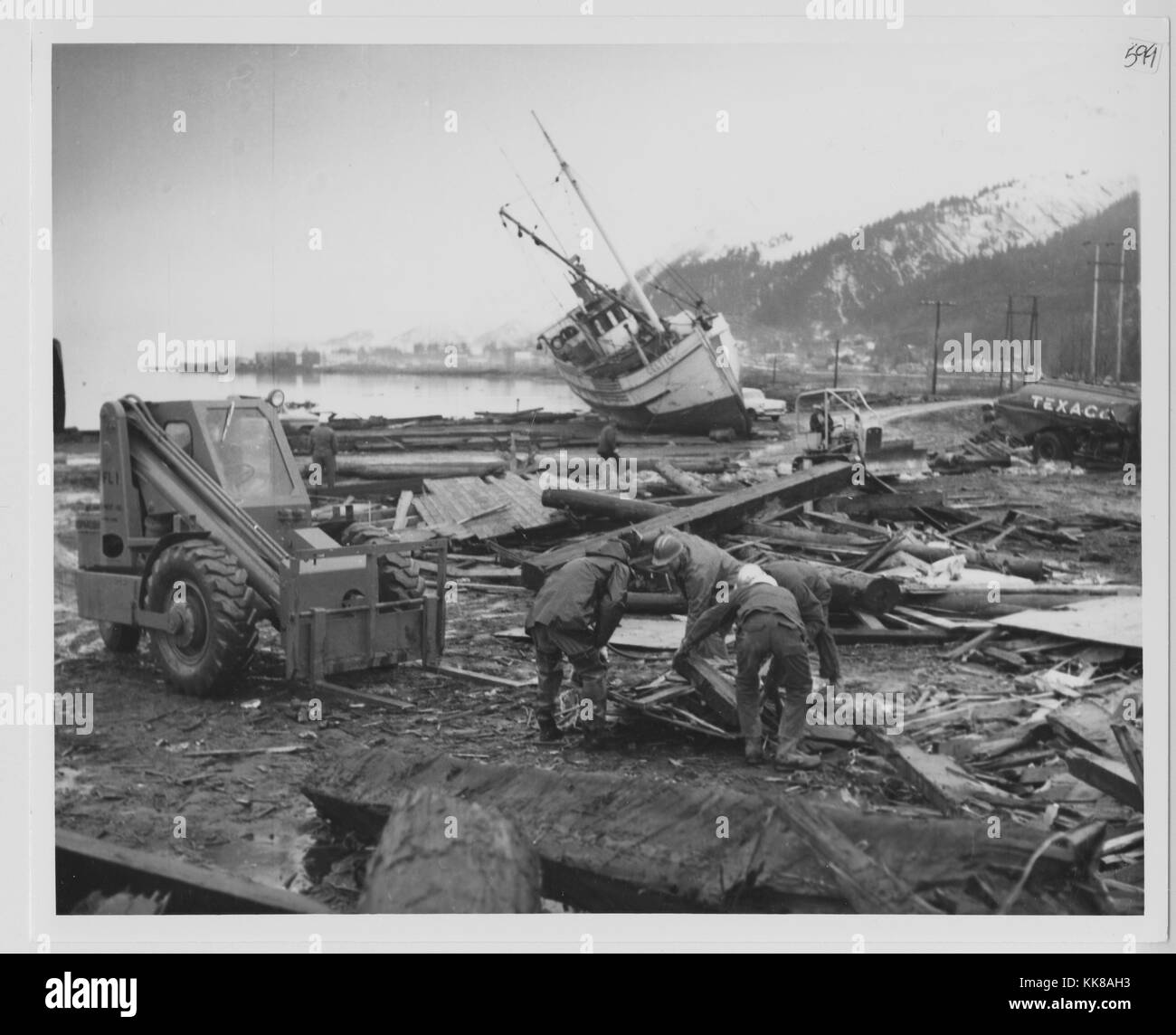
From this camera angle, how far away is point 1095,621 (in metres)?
6.51

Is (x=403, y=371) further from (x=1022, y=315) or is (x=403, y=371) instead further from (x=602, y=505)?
(x=1022, y=315)

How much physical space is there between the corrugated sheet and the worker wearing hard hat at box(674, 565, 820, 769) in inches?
71.3

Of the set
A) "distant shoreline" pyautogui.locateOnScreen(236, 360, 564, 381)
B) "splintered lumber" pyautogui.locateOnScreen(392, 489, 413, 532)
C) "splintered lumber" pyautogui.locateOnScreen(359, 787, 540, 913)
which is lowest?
"splintered lumber" pyautogui.locateOnScreen(359, 787, 540, 913)

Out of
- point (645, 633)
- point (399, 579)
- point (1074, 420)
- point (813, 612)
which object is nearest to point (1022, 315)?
point (1074, 420)

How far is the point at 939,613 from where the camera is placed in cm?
685

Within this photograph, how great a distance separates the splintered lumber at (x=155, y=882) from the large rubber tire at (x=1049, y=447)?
4902 mm

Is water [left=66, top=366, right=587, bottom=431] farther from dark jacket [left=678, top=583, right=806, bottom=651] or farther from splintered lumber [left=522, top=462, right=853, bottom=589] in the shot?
dark jacket [left=678, top=583, right=806, bottom=651]

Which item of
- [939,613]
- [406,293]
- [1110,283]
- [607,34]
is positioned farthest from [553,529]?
[1110,283]

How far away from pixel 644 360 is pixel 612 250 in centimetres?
75

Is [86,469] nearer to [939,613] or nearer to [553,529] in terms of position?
[553,529]

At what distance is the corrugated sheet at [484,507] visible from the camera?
741 cm

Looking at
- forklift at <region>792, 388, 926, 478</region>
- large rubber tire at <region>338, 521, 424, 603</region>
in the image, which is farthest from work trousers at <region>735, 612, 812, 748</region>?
forklift at <region>792, 388, 926, 478</region>

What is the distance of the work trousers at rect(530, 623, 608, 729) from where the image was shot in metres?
6.05

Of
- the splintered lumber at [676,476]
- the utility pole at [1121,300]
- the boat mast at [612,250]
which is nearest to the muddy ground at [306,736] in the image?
the utility pole at [1121,300]
